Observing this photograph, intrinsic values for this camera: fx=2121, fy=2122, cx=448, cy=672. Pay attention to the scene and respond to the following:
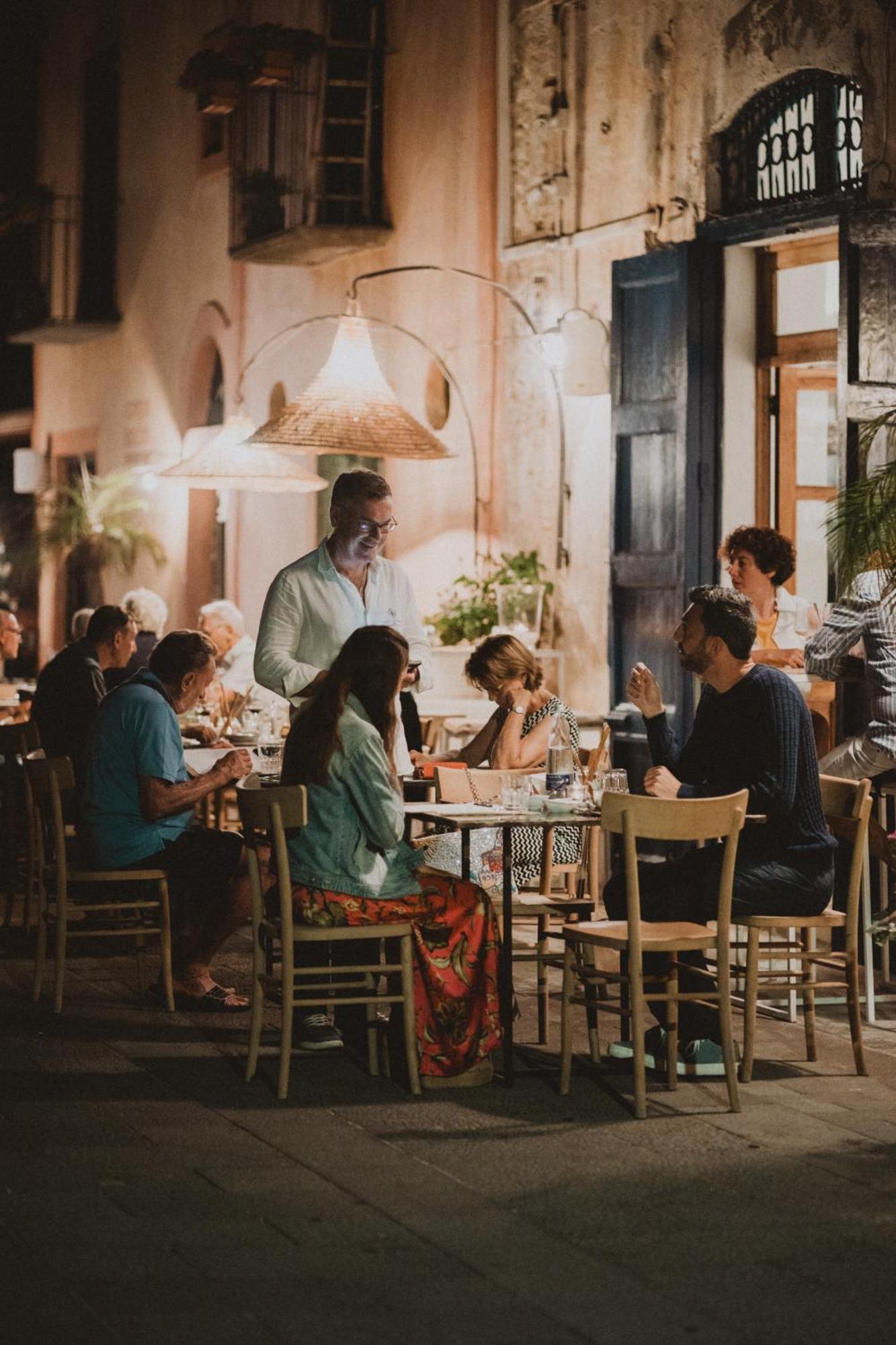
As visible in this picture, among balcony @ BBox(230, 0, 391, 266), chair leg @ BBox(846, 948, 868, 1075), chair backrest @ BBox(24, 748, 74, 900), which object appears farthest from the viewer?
balcony @ BBox(230, 0, 391, 266)

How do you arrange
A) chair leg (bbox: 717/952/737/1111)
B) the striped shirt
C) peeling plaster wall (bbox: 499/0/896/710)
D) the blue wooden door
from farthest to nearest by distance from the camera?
1. the blue wooden door
2. peeling plaster wall (bbox: 499/0/896/710)
3. the striped shirt
4. chair leg (bbox: 717/952/737/1111)

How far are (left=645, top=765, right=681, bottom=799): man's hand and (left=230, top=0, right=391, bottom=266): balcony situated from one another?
7817 mm

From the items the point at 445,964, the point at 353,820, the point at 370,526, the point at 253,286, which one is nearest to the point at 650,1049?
the point at 445,964

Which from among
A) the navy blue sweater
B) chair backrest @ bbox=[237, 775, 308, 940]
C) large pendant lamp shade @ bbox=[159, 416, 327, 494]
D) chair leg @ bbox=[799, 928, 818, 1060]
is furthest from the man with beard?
large pendant lamp shade @ bbox=[159, 416, 327, 494]

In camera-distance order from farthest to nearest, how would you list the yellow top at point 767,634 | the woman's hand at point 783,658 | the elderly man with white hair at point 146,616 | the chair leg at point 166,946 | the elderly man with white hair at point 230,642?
the elderly man with white hair at point 230,642 < the elderly man with white hair at point 146,616 < the yellow top at point 767,634 < the woman's hand at point 783,658 < the chair leg at point 166,946

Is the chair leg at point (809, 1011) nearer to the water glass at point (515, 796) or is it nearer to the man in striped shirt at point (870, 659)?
the water glass at point (515, 796)

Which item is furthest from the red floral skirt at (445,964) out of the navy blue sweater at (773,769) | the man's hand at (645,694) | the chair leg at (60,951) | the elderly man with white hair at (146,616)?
the elderly man with white hair at (146,616)

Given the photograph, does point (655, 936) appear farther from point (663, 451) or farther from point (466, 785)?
point (663, 451)

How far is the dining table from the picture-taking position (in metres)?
6.38

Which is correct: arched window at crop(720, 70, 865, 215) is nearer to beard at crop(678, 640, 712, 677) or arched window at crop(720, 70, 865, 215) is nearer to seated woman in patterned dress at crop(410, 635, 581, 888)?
seated woman in patterned dress at crop(410, 635, 581, 888)

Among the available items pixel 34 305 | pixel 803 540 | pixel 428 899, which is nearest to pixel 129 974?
pixel 428 899

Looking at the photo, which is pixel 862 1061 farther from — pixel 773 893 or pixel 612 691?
pixel 612 691

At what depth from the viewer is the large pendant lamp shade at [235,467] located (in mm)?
10695

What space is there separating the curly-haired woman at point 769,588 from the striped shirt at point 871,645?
0.54 metres
